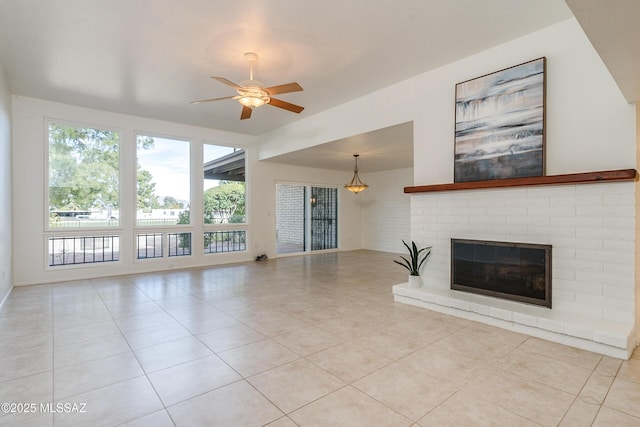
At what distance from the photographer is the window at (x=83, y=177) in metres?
5.52

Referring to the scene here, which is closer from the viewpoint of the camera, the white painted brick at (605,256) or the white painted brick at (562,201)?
the white painted brick at (605,256)

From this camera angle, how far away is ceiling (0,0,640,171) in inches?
114

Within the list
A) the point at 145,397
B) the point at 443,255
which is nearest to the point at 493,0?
the point at 443,255

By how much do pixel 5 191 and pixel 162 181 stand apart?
2.46 m

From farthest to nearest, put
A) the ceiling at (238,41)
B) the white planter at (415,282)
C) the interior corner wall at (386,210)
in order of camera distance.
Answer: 1. the interior corner wall at (386,210)
2. the white planter at (415,282)
3. the ceiling at (238,41)

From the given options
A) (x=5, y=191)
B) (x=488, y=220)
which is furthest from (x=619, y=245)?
(x=5, y=191)

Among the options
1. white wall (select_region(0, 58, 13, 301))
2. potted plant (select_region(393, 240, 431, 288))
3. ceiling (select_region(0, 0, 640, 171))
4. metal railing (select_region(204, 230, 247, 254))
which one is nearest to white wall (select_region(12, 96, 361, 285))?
metal railing (select_region(204, 230, 247, 254))

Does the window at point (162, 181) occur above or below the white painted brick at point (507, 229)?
above

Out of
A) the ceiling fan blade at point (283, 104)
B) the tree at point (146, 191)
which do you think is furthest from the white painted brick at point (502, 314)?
the tree at point (146, 191)

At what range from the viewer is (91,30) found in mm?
3256

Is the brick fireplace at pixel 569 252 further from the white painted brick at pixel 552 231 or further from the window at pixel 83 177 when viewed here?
the window at pixel 83 177

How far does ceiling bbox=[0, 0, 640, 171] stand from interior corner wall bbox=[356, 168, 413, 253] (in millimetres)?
4293

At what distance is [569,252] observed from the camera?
302 cm

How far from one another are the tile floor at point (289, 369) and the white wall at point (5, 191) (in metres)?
0.55
